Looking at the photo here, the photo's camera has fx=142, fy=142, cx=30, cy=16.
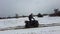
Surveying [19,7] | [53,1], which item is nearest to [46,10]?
[53,1]

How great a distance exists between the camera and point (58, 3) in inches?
96.0

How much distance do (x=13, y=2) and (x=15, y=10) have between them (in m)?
0.15

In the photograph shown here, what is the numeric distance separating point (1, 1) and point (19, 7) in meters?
0.31

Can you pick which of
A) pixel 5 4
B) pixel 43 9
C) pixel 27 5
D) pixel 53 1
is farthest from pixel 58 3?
pixel 5 4

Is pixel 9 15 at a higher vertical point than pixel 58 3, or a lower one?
lower

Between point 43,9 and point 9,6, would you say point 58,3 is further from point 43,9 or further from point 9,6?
point 9,6

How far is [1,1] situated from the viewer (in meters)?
2.34

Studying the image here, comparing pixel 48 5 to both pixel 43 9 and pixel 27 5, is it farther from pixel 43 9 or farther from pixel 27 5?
pixel 27 5

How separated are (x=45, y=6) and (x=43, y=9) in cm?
10

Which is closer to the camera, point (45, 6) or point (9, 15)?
point (9, 15)

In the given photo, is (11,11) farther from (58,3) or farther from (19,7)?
(58,3)

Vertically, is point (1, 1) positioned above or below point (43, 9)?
above

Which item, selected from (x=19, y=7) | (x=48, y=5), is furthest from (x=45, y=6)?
(x=19, y=7)

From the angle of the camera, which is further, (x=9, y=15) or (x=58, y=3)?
(x=58, y=3)
